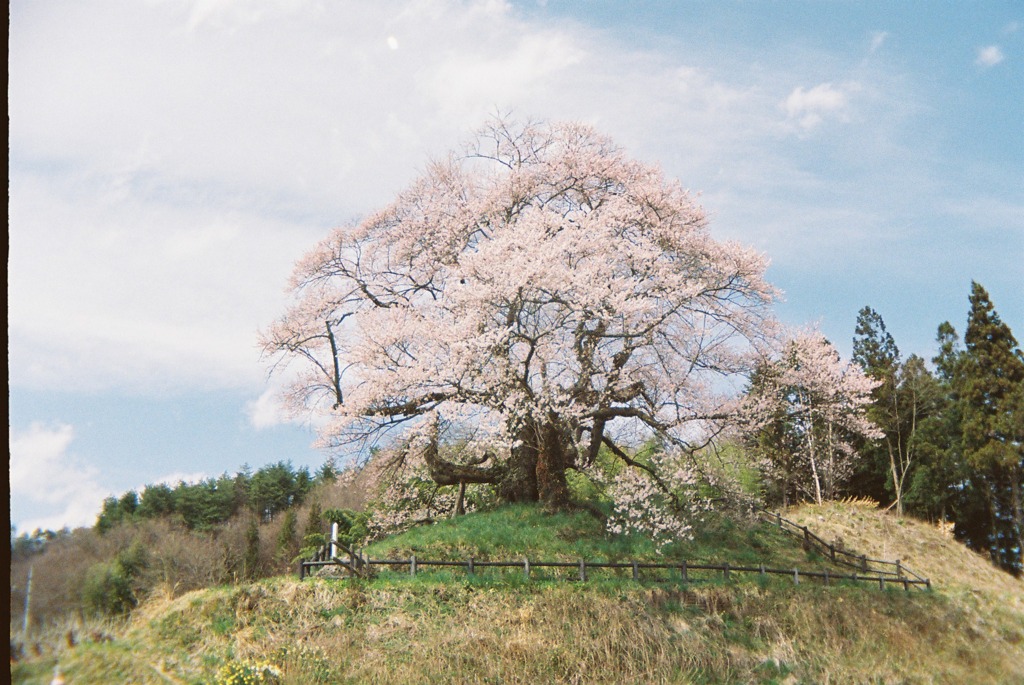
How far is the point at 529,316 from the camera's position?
12641 mm

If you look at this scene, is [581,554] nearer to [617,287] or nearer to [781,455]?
[617,287]

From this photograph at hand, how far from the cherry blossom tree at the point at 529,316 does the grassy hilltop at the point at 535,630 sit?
1.80m

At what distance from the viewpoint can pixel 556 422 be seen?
518 inches

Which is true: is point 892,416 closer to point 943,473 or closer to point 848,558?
point 943,473

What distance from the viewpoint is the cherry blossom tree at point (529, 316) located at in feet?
40.5

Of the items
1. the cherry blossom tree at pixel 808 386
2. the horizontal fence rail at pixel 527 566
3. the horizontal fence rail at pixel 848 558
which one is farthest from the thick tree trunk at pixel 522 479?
the horizontal fence rail at pixel 848 558

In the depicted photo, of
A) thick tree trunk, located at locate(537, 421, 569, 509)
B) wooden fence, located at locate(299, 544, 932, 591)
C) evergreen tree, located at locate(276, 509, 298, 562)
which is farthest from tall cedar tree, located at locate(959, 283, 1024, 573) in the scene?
evergreen tree, located at locate(276, 509, 298, 562)

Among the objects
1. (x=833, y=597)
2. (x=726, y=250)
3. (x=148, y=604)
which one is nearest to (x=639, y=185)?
(x=726, y=250)

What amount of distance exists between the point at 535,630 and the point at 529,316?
575 centimetres

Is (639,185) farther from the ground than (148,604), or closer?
farther from the ground

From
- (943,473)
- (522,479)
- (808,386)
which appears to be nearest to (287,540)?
(522,479)

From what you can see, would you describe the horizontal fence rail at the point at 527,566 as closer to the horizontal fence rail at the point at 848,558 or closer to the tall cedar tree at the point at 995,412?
the horizontal fence rail at the point at 848,558

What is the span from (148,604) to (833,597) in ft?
34.8

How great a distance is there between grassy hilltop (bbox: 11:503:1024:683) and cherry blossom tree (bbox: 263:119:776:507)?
1796 millimetres
